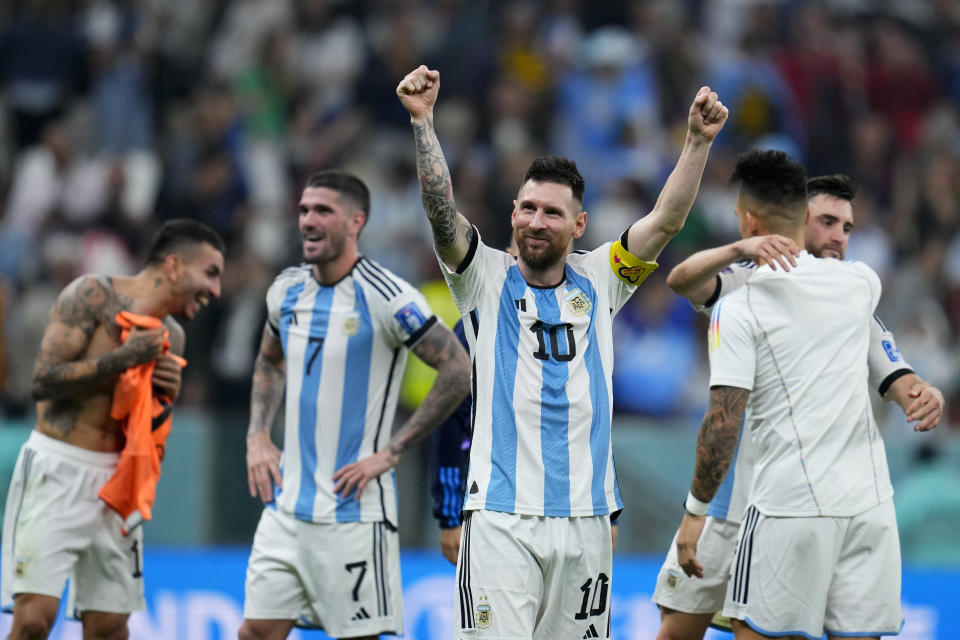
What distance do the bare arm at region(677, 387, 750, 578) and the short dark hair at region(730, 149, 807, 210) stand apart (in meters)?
0.93

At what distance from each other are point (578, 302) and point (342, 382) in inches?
68.2

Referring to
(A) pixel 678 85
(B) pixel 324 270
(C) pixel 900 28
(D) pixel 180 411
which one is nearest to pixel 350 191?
(B) pixel 324 270

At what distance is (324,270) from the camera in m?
7.33

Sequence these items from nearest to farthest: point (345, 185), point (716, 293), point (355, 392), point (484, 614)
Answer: point (484, 614) → point (716, 293) → point (355, 392) → point (345, 185)

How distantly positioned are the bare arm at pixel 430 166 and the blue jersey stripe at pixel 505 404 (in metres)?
0.36

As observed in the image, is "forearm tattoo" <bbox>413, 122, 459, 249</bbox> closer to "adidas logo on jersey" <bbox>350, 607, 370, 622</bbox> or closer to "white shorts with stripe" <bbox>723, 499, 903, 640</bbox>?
"white shorts with stripe" <bbox>723, 499, 903, 640</bbox>

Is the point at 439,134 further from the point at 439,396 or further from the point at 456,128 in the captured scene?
the point at 439,396

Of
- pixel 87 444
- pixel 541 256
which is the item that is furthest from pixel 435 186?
pixel 87 444

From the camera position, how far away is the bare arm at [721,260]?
5.91 meters

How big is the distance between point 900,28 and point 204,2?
8.47 meters

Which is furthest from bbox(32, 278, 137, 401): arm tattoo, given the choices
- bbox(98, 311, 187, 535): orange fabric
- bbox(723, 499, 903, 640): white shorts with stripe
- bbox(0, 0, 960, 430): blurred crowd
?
bbox(0, 0, 960, 430): blurred crowd

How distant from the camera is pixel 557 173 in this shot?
588 centimetres

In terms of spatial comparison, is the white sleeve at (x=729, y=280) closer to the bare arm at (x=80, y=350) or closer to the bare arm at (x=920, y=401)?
the bare arm at (x=920, y=401)

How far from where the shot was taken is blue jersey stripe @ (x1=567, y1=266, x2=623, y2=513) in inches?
227
